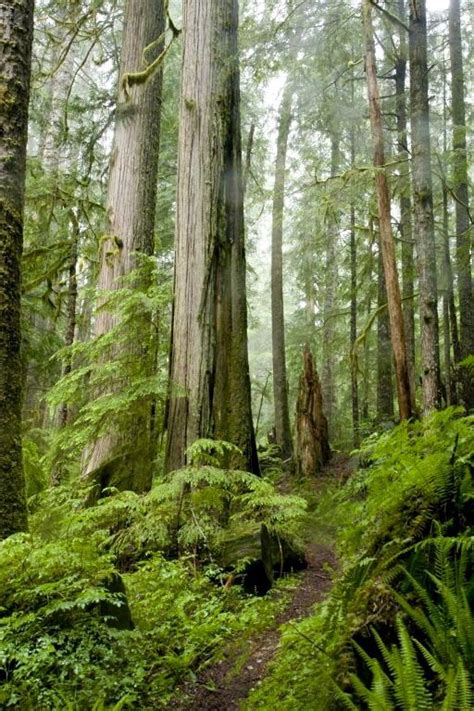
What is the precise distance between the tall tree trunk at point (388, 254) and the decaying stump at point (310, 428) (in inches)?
172

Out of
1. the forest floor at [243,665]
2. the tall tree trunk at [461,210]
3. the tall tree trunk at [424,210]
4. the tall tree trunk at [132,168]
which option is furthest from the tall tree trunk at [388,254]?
the tall tree trunk at [461,210]

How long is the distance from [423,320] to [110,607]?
5979mm

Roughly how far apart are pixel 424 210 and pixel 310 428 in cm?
572

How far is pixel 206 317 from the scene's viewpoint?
19.1 ft

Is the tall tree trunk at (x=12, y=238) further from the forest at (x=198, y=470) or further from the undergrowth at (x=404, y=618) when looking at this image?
the undergrowth at (x=404, y=618)

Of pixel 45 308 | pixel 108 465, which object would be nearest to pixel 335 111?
pixel 45 308

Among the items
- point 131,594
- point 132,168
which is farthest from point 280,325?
point 131,594

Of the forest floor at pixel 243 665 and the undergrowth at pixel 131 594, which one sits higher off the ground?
the undergrowth at pixel 131 594

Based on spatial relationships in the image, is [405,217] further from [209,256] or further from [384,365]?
[209,256]

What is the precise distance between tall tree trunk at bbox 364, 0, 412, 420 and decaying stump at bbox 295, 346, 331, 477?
4375mm

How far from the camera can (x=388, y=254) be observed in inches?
307

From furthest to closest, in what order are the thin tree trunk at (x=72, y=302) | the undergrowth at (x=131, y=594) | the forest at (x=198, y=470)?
the thin tree trunk at (x=72, y=302)
the undergrowth at (x=131, y=594)
the forest at (x=198, y=470)

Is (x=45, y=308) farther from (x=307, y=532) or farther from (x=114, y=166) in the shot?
(x=307, y=532)

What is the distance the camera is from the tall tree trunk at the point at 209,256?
5.65 meters
